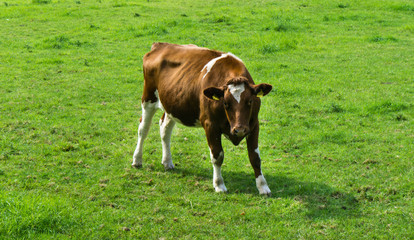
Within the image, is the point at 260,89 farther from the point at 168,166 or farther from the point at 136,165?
the point at 136,165

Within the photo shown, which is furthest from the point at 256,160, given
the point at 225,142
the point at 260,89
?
the point at 225,142

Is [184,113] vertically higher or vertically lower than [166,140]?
higher

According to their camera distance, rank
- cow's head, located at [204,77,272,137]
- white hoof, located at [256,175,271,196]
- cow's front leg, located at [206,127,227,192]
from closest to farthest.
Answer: cow's head, located at [204,77,272,137] → white hoof, located at [256,175,271,196] → cow's front leg, located at [206,127,227,192]

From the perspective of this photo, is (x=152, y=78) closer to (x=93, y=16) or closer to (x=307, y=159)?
(x=307, y=159)

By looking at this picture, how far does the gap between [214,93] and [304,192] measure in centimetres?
201

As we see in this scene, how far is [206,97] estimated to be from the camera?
7.52 metres

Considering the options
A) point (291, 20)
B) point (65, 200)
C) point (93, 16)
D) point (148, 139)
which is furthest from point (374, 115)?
point (93, 16)

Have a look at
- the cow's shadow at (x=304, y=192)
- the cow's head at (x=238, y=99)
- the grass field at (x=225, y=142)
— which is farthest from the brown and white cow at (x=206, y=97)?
the grass field at (x=225, y=142)

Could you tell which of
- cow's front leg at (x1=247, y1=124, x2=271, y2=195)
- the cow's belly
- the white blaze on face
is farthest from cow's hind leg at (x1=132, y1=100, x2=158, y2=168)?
the white blaze on face

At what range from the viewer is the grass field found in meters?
6.61

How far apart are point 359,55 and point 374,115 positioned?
5.79m

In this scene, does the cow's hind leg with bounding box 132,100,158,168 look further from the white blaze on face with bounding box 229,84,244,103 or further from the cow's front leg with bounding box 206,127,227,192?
the white blaze on face with bounding box 229,84,244,103

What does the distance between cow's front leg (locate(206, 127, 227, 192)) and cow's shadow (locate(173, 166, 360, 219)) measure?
199 mm

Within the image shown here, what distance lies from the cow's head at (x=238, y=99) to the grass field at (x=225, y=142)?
1181 mm
